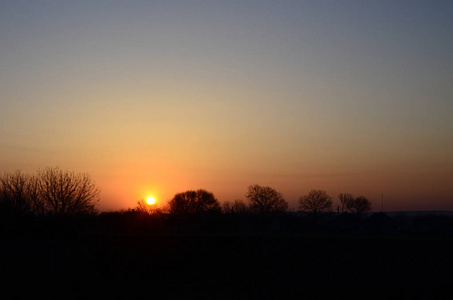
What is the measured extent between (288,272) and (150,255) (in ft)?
31.9

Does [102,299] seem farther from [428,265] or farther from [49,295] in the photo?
[428,265]

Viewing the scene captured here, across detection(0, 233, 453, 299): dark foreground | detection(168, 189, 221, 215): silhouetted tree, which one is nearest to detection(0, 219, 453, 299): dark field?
detection(0, 233, 453, 299): dark foreground

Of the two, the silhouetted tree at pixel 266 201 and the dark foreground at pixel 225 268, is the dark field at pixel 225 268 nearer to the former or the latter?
the dark foreground at pixel 225 268

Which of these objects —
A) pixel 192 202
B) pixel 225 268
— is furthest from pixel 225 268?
pixel 192 202

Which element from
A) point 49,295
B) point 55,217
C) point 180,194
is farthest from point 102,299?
point 180,194

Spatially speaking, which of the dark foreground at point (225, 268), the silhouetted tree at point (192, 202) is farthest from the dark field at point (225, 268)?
the silhouetted tree at point (192, 202)

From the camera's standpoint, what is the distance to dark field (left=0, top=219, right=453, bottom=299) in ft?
89.0

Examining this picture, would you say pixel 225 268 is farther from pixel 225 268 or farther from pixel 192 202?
pixel 192 202

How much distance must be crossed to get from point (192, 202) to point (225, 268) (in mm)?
68588

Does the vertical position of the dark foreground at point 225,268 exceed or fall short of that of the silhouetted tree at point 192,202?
it falls short

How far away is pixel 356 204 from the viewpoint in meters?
131

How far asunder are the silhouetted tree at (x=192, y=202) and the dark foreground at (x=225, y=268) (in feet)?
204

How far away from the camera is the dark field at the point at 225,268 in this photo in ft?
89.0

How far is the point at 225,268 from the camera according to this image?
33.5 metres
